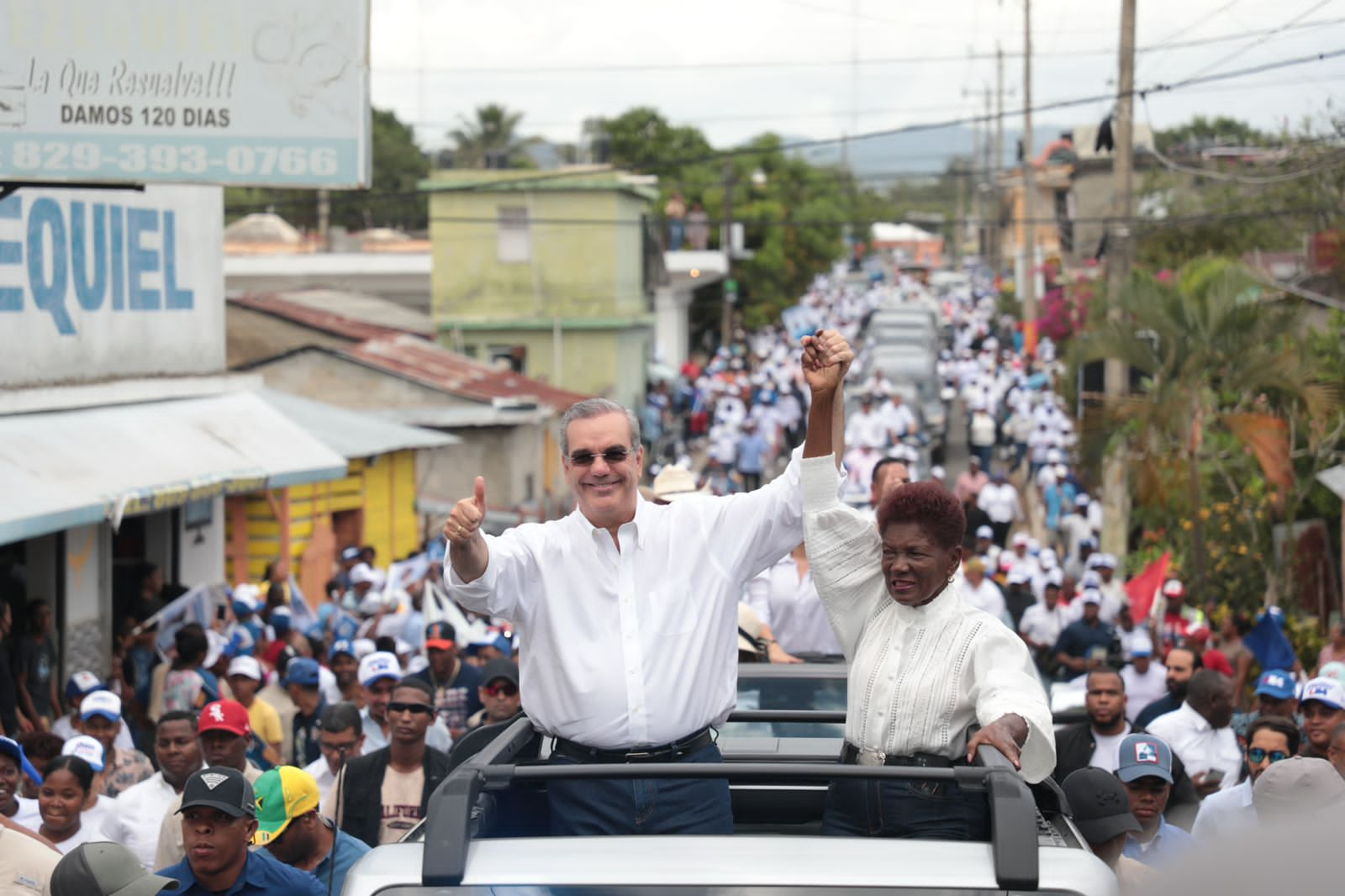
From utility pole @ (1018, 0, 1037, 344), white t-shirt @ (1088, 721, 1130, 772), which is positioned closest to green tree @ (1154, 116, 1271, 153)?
utility pole @ (1018, 0, 1037, 344)

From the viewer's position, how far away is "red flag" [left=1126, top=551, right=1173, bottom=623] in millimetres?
16203

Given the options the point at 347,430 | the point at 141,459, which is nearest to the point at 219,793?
the point at 141,459

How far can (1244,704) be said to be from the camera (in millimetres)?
13602

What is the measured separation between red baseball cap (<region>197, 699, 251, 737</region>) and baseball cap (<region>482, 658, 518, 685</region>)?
1407 mm

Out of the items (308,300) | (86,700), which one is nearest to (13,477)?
(86,700)

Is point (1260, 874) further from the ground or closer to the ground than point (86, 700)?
further from the ground

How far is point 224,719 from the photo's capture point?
7863mm

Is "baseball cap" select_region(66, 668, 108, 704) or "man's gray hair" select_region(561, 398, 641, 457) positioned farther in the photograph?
"baseball cap" select_region(66, 668, 108, 704)

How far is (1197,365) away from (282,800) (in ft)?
43.9

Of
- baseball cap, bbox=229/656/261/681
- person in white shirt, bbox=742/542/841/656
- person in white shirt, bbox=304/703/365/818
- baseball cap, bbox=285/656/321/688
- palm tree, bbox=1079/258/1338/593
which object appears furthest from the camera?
palm tree, bbox=1079/258/1338/593

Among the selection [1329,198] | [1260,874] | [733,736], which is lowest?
[733,736]

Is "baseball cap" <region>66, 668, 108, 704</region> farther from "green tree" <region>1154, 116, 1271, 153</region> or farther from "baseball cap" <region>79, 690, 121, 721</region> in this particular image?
"green tree" <region>1154, 116, 1271, 153</region>

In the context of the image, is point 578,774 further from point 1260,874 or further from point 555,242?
point 555,242

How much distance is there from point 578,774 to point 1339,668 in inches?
282
